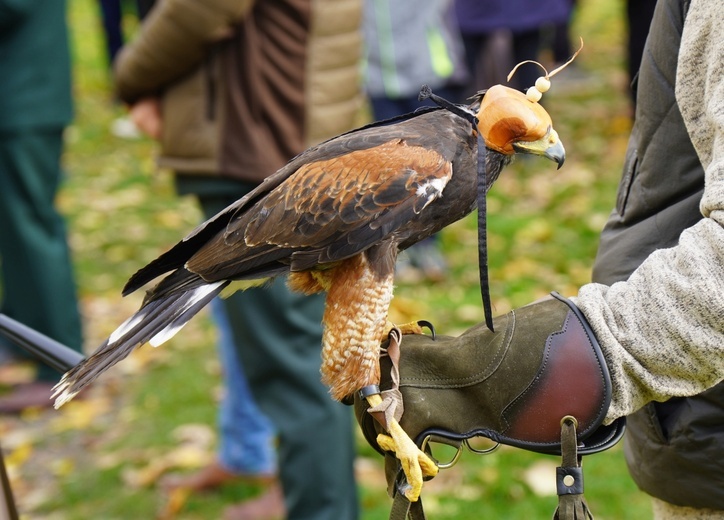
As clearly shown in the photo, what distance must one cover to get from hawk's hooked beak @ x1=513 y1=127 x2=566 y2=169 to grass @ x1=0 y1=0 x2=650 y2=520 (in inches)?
82.1

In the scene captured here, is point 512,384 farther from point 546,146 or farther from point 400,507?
point 546,146

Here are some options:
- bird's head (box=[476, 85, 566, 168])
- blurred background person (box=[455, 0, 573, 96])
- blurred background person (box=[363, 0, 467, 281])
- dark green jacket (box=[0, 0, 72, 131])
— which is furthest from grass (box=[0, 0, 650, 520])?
bird's head (box=[476, 85, 566, 168])

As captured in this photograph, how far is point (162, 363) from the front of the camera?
16.7ft

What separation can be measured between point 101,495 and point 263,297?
152 centimetres

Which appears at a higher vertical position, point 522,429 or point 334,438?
point 522,429

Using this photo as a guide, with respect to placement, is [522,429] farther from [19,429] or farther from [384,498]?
[19,429]

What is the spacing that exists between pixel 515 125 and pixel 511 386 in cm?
50

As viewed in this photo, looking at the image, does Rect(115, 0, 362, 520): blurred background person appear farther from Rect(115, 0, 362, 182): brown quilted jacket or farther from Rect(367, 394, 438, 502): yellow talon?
Rect(367, 394, 438, 502): yellow talon

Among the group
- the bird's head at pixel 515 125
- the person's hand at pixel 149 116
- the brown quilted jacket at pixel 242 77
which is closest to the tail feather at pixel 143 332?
the bird's head at pixel 515 125

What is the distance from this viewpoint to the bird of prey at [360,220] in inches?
67.7

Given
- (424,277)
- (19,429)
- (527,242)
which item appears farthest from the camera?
(527,242)

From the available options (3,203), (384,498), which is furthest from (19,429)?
(384,498)

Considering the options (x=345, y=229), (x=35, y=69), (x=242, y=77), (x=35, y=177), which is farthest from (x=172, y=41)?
(x=35, y=177)

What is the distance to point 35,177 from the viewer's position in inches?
179
